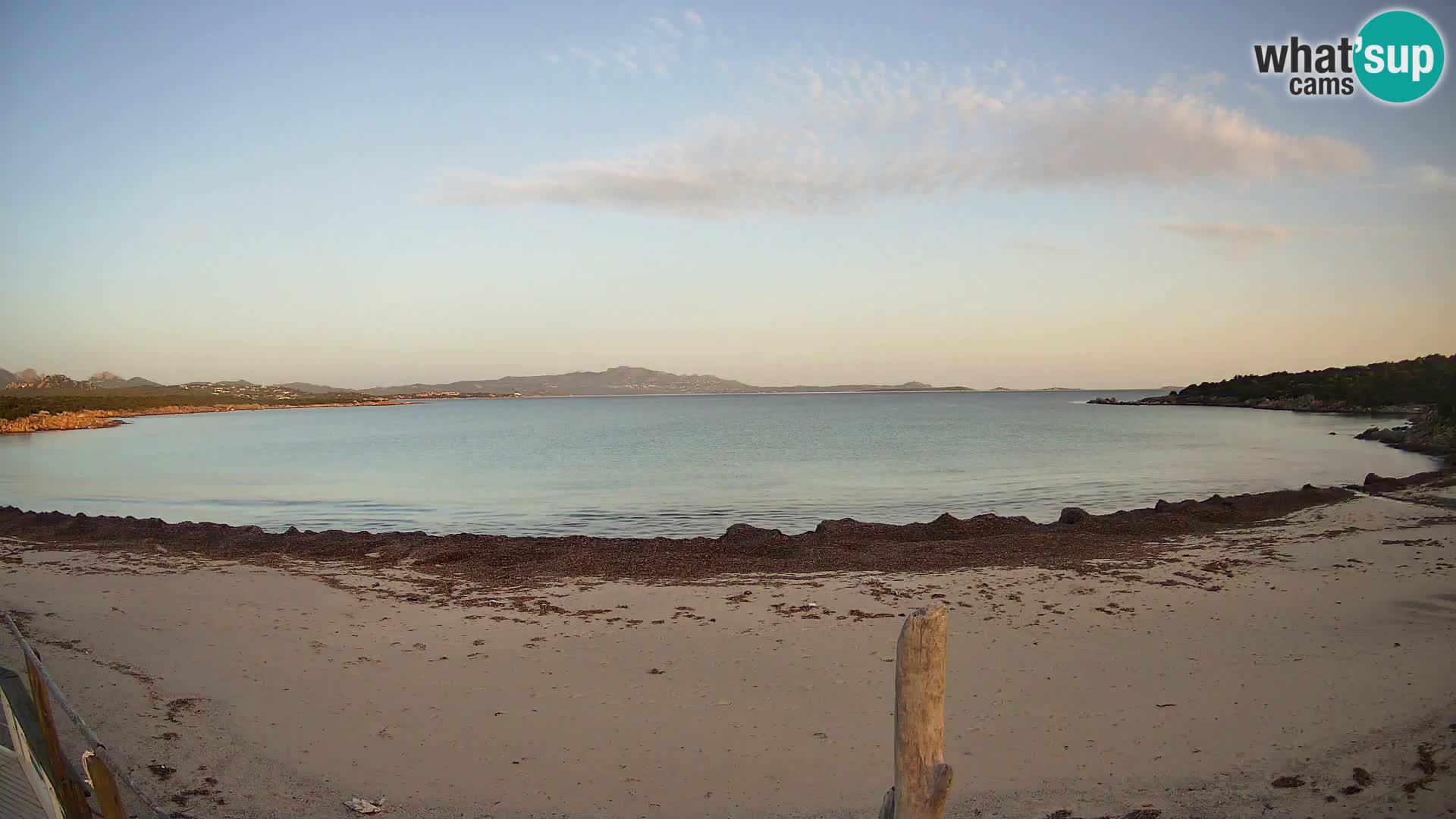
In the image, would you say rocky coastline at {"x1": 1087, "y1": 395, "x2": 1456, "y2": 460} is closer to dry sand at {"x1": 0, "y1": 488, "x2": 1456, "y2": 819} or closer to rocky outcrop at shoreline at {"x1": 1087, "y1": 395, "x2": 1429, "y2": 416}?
rocky outcrop at shoreline at {"x1": 1087, "y1": 395, "x2": 1429, "y2": 416}

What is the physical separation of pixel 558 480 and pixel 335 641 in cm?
2287

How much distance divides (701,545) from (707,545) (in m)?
0.12

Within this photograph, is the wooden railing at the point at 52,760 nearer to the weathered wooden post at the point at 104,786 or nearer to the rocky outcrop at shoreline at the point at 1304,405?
the weathered wooden post at the point at 104,786

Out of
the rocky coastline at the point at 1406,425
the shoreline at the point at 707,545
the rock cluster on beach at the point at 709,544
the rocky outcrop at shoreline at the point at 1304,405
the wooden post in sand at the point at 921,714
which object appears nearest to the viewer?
the wooden post in sand at the point at 921,714

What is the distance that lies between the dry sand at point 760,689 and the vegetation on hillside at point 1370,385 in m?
38.1

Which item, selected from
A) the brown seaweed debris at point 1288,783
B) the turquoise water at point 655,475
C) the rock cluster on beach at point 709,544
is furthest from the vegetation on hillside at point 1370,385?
the brown seaweed debris at point 1288,783

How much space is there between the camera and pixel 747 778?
612 cm

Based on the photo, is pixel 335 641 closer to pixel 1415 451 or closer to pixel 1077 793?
pixel 1077 793

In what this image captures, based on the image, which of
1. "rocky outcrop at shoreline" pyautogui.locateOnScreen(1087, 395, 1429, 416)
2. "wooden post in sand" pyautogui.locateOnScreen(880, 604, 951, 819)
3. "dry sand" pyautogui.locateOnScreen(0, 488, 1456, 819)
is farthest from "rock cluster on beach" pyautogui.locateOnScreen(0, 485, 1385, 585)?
"rocky outcrop at shoreline" pyautogui.locateOnScreen(1087, 395, 1429, 416)

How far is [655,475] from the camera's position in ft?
112

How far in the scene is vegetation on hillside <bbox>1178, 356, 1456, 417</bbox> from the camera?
4908cm

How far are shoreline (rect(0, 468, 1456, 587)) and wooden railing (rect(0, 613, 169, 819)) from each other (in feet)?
24.8

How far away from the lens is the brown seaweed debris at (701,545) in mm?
13338

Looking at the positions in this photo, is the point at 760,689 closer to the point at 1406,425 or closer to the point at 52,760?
the point at 52,760
